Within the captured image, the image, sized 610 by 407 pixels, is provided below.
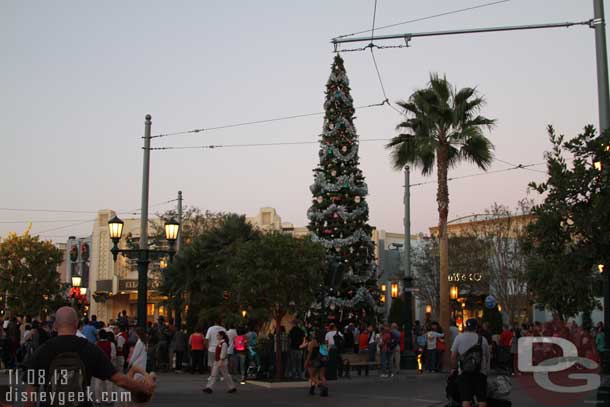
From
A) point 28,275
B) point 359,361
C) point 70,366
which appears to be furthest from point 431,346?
point 28,275

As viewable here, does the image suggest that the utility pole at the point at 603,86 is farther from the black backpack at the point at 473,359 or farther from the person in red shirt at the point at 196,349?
the person in red shirt at the point at 196,349

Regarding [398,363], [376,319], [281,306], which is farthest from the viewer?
[376,319]

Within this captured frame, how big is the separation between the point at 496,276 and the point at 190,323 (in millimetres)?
25313

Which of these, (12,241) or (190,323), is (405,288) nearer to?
(190,323)

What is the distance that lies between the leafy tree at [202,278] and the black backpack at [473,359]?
17814 mm

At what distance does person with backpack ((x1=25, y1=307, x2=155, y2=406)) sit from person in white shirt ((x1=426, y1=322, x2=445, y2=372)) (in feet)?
74.4

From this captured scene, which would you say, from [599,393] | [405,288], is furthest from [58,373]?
[405,288]

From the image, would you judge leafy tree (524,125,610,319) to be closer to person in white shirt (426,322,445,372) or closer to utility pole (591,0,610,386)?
utility pole (591,0,610,386)

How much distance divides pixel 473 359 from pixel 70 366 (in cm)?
762

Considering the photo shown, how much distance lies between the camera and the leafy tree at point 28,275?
5156cm

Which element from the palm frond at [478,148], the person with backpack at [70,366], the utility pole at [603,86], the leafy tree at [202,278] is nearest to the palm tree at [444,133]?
the palm frond at [478,148]

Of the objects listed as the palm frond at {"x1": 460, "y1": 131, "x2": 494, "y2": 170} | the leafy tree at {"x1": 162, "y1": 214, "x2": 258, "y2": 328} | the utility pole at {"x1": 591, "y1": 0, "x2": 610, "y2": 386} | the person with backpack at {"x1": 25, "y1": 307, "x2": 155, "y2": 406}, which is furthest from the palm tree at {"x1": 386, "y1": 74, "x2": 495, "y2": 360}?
the person with backpack at {"x1": 25, "y1": 307, "x2": 155, "y2": 406}

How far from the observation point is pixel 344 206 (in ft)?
114

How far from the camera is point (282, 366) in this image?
2348cm
